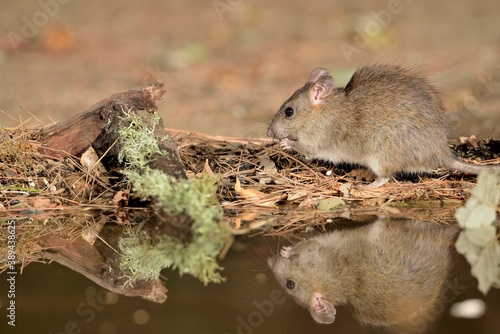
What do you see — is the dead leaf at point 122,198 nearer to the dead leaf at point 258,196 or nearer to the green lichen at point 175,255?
the green lichen at point 175,255

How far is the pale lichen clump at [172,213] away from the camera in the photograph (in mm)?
2711

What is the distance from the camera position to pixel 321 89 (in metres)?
4.66

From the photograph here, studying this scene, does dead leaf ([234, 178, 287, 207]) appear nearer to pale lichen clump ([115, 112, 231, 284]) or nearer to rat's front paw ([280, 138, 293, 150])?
pale lichen clump ([115, 112, 231, 284])

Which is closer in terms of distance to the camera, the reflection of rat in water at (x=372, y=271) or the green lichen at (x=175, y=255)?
the reflection of rat in water at (x=372, y=271)

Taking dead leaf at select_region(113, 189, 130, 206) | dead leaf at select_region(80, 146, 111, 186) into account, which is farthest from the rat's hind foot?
Answer: dead leaf at select_region(80, 146, 111, 186)


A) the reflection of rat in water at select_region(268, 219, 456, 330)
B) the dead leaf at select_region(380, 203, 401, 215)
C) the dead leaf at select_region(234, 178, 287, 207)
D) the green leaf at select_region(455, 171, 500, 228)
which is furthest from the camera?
the dead leaf at select_region(234, 178, 287, 207)

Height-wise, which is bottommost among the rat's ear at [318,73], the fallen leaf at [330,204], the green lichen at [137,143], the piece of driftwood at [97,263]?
the piece of driftwood at [97,263]

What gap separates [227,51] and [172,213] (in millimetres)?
8574

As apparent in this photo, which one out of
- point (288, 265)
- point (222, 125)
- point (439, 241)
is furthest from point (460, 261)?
point (222, 125)

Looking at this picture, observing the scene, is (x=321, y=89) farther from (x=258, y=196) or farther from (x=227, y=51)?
(x=227, y=51)

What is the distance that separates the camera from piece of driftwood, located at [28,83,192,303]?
9.20ft

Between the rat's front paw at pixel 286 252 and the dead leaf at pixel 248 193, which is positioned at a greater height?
the dead leaf at pixel 248 193

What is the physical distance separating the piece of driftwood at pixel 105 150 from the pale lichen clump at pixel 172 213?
6 cm

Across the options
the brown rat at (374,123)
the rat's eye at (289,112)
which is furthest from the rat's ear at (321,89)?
the rat's eye at (289,112)
